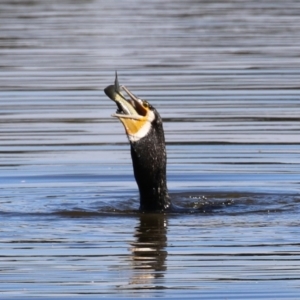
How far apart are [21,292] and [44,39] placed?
55.0ft

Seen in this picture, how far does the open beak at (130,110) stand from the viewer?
10.2m

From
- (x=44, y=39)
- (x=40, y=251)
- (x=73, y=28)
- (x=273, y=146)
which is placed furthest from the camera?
(x=73, y=28)

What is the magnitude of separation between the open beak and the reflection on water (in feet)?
2.39

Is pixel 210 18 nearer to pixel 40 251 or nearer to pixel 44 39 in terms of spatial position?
pixel 44 39

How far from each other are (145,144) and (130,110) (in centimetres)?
35

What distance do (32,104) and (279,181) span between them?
5.44 meters

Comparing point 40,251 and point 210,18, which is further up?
point 40,251

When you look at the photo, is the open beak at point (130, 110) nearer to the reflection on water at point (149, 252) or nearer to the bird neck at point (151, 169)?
the bird neck at point (151, 169)

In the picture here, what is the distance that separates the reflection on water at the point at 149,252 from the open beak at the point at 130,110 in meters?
0.73

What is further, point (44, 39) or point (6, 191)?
point (44, 39)

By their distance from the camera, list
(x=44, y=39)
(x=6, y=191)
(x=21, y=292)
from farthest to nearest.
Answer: (x=44, y=39) → (x=6, y=191) → (x=21, y=292)

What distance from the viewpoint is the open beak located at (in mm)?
10242

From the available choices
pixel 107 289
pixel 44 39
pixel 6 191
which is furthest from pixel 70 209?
pixel 44 39

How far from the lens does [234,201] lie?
455 inches
